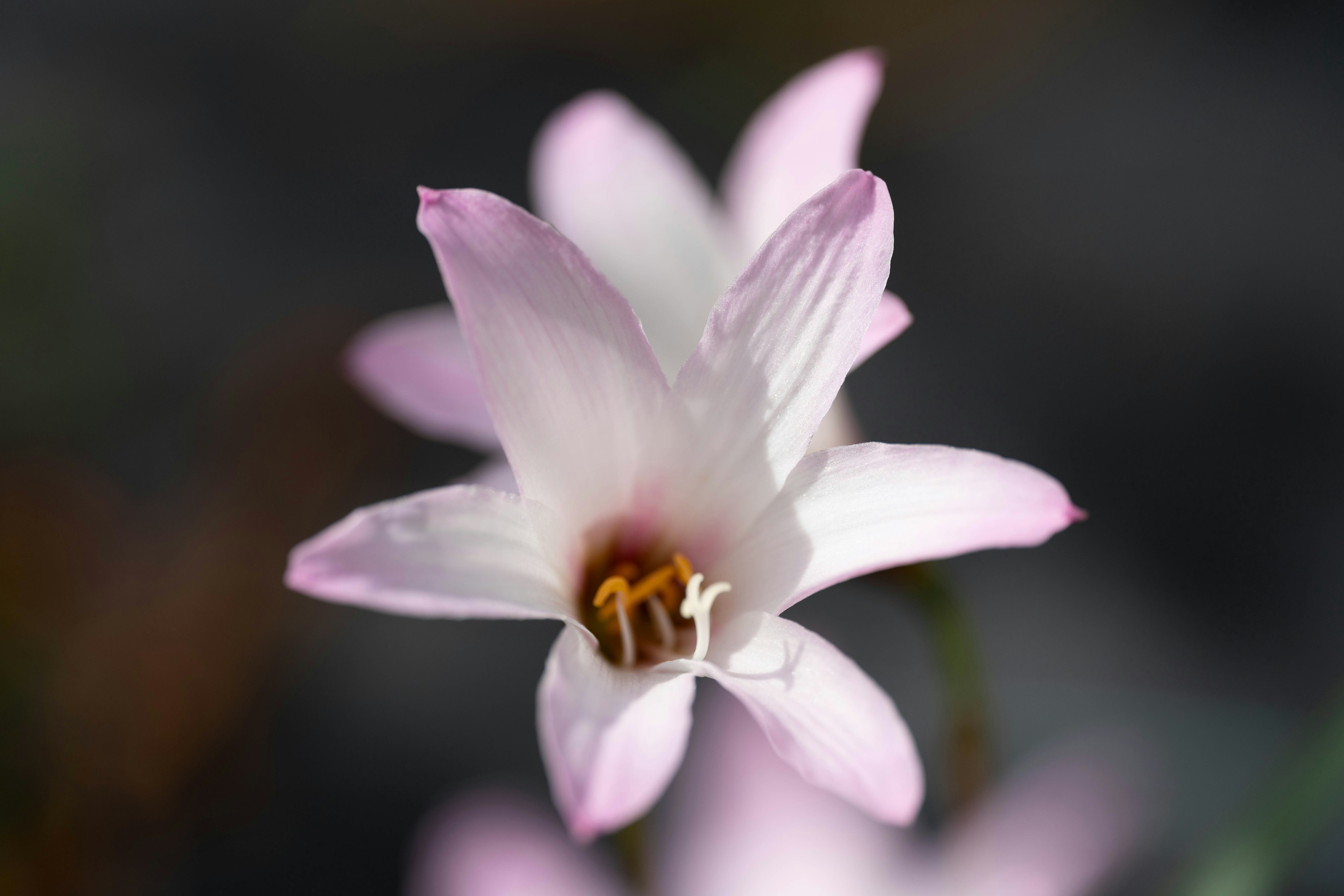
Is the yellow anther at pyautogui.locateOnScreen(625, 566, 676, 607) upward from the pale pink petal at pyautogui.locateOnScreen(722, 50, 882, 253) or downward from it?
downward

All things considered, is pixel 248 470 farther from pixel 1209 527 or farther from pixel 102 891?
pixel 1209 527

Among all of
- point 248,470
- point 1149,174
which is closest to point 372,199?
point 248,470

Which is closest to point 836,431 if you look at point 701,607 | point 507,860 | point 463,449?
point 701,607

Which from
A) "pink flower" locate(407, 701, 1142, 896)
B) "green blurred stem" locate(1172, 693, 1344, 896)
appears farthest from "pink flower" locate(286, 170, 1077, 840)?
"green blurred stem" locate(1172, 693, 1344, 896)

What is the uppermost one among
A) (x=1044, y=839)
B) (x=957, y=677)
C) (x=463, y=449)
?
(x=957, y=677)

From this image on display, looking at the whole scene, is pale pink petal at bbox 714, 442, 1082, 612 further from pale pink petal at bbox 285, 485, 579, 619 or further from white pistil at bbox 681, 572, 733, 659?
pale pink petal at bbox 285, 485, 579, 619

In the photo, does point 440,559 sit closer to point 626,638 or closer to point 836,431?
point 626,638

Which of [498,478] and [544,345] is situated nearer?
[544,345]
